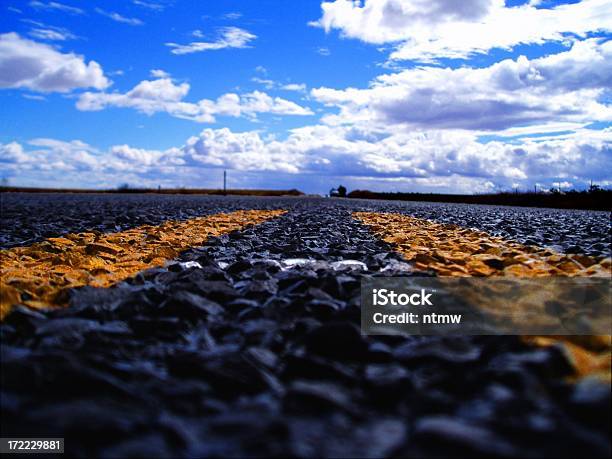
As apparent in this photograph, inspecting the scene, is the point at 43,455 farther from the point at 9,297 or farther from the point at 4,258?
the point at 4,258

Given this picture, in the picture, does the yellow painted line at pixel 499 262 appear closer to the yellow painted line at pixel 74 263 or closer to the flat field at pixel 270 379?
the flat field at pixel 270 379

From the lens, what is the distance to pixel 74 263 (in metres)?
4.77

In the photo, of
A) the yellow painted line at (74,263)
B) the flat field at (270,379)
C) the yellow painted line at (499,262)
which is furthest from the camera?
the yellow painted line at (499,262)

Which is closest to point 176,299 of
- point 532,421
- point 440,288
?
point 440,288

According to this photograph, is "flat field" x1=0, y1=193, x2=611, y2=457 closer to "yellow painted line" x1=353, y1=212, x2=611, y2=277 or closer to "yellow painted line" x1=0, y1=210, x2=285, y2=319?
"yellow painted line" x1=0, y1=210, x2=285, y2=319

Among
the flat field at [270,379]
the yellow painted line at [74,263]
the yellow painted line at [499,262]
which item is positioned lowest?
the flat field at [270,379]

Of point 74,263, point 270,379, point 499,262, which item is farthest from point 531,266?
point 74,263

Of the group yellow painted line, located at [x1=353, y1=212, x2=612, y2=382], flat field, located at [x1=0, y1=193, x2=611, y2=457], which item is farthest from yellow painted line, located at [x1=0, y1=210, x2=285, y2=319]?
yellow painted line, located at [x1=353, y1=212, x2=612, y2=382]

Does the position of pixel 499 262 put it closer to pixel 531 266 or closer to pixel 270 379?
pixel 531 266

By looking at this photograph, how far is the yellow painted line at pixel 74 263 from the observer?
11.2 feet

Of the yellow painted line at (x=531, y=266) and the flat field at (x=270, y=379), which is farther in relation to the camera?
the yellow painted line at (x=531, y=266)

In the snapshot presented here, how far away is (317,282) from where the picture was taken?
366 centimetres

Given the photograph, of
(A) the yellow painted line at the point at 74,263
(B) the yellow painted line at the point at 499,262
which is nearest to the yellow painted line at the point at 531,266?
(B) the yellow painted line at the point at 499,262

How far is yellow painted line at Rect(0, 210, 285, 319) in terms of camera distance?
3410 millimetres
